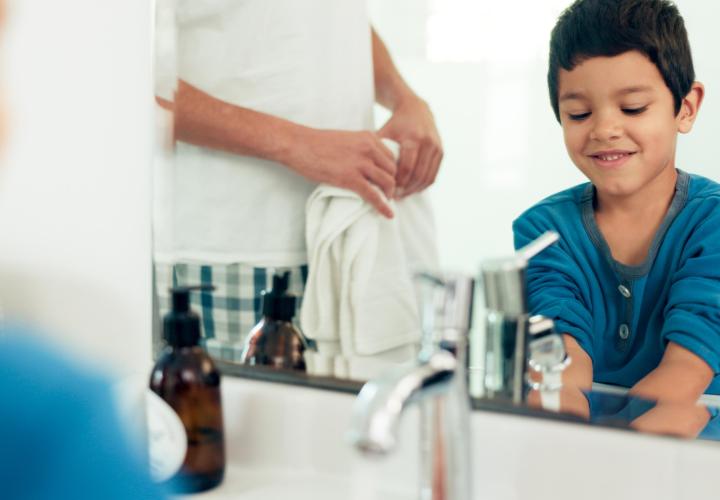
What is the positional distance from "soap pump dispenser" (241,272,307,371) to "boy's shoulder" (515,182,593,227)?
0.23 m

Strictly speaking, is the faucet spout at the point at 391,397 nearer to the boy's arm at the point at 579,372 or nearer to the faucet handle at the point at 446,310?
the faucet handle at the point at 446,310

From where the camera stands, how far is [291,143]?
0.77 m

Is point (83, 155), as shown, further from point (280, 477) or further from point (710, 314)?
point (710, 314)

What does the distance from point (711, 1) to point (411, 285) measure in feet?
1.06

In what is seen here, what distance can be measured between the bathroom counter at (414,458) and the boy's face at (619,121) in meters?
0.20

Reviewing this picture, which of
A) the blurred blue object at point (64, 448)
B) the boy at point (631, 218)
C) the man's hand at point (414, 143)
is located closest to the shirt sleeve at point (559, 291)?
the boy at point (631, 218)

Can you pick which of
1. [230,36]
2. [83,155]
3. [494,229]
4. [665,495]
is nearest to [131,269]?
[83,155]

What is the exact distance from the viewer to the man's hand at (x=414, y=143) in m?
0.71

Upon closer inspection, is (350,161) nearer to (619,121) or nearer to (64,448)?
(619,121)

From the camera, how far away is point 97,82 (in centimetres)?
88

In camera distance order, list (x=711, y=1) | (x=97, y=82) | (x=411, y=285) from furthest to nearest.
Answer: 1. (x=97, y=82)
2. (x=411, y=285)
3. (x=711, y=1)

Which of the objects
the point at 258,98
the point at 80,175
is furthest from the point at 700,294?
the point at 80,175

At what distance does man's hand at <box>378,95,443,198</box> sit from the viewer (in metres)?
0.71

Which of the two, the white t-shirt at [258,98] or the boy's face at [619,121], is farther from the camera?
the white t-shirt at [258,98]
